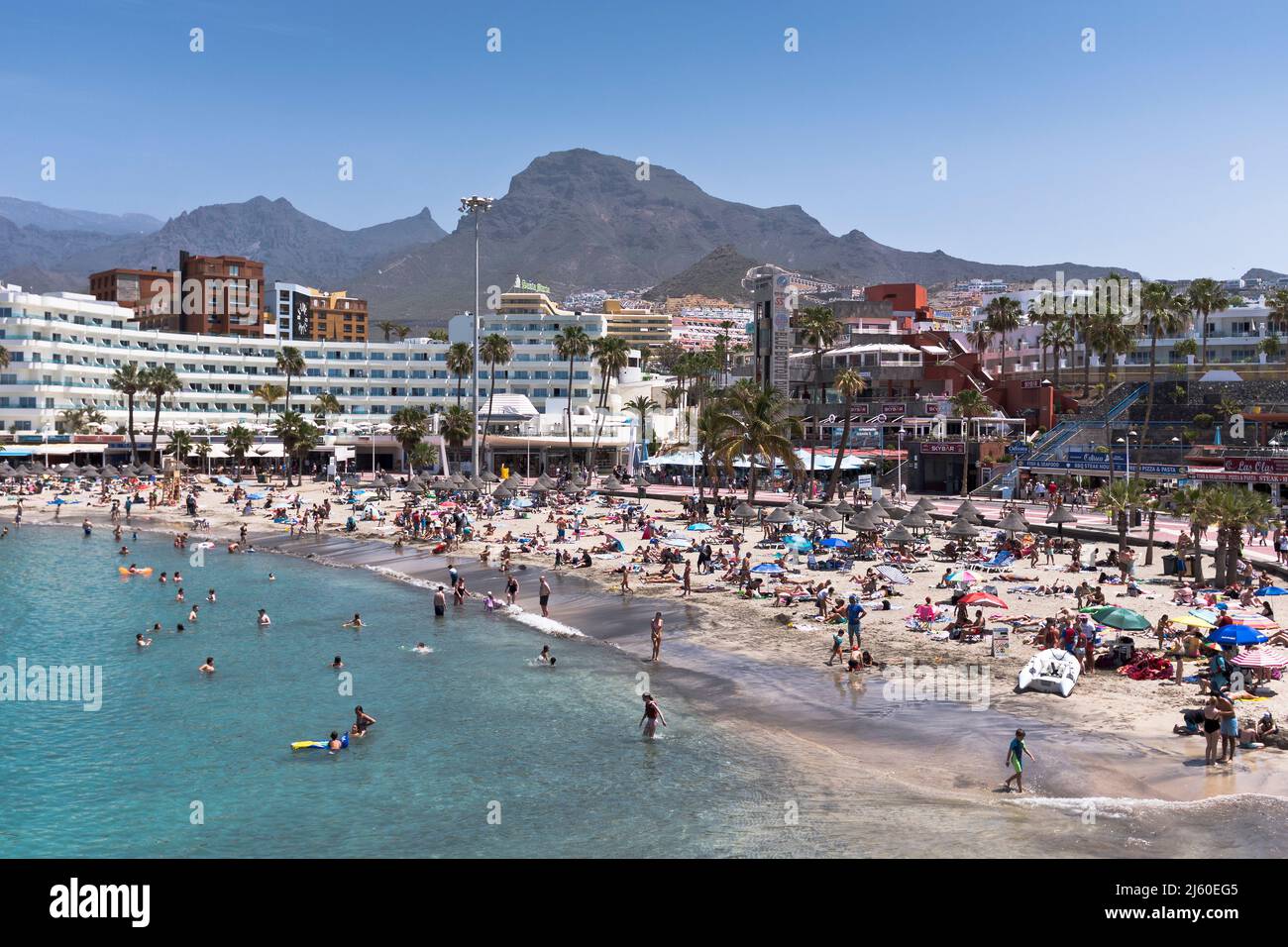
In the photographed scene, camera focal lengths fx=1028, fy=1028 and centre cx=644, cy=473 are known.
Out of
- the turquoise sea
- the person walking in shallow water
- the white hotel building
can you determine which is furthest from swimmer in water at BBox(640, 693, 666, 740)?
the white hotel building

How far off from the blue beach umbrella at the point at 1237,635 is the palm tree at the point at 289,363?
93.6 m

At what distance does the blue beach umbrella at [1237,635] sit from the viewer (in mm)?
24438

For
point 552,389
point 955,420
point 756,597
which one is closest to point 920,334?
point 955,420

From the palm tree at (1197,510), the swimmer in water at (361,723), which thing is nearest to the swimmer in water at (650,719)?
the swimmer in water at (361,723)

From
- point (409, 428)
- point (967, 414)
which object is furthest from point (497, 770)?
point (409, 428)

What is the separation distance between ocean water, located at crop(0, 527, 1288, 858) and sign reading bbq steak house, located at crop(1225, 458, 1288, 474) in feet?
125

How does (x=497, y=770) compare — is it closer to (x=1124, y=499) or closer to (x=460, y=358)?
(x=1124, y=499)

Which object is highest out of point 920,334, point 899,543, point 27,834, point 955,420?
point 920,334

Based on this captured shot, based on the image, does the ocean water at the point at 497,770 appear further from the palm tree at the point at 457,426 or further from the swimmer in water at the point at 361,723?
the palm tree at the point at 457,426
